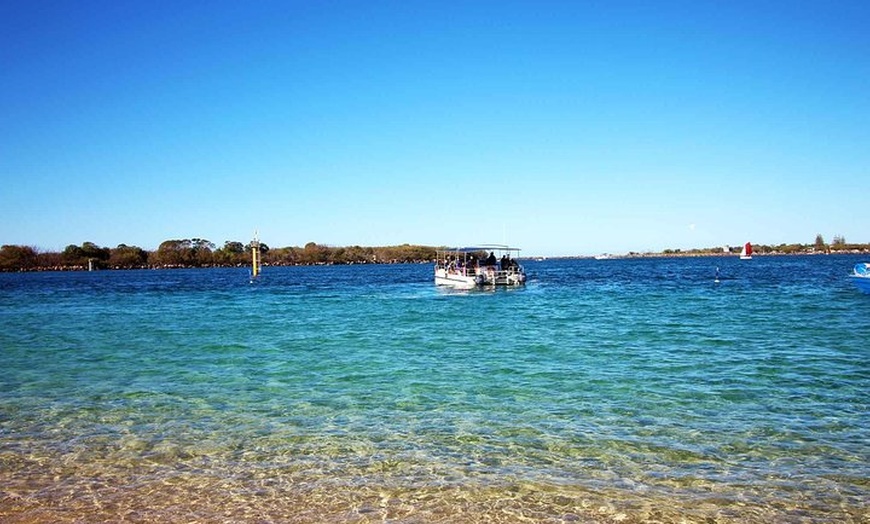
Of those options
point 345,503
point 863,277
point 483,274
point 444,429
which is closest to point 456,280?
point 483,274

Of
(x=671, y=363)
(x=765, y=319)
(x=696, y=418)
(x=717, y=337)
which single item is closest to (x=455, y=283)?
(x=765, y=319)

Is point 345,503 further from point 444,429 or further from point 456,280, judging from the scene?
point 456,280

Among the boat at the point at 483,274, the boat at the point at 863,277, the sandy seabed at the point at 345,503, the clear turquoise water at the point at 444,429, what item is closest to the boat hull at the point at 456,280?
the boat at the point at 483,274

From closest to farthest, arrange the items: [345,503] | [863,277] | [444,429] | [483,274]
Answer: [345,503] → [444,429] → [863,277] → [483,274]

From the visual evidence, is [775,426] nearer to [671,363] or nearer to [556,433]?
[556,433]

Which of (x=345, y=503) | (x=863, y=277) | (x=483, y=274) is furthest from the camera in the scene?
(x=483, y=274)

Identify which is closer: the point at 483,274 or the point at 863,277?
the point at 863,277

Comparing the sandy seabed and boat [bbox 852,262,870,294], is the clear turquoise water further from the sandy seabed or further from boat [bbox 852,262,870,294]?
boat [bbox 852,262,870,294]

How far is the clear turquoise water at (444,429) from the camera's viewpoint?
6348mm

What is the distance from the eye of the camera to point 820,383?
12273mm

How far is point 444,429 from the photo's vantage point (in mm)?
9328

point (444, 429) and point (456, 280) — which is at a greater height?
point (456, 280)

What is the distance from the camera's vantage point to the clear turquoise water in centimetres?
635

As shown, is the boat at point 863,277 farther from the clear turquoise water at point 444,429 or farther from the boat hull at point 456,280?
the boat hull at point 456,280
